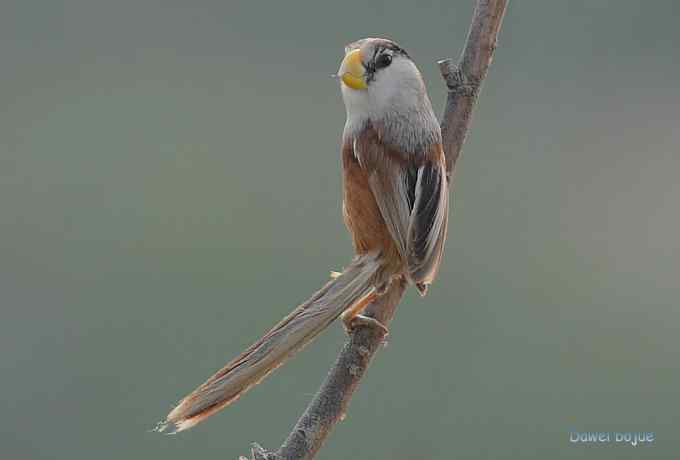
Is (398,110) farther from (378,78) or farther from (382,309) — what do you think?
(382,309)

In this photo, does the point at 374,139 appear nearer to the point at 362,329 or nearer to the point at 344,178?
the point at 344,178

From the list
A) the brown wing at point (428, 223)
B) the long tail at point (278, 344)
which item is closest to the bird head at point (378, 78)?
the brown wing at point (428, 223)

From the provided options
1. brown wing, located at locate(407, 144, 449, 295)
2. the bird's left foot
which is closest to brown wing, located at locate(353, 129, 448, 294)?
brown wing, located at locate(407, 144, 449, 295)

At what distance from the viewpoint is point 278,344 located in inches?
50.1

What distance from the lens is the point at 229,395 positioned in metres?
1.17

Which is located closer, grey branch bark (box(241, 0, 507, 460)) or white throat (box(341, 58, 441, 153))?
grey branch bark (box(241, 0, 507, 460))

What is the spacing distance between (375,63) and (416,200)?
251 millimetres

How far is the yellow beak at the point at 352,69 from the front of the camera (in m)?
1.47

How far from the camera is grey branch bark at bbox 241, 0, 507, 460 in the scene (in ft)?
4.31

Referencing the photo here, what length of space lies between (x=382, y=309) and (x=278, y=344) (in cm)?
32

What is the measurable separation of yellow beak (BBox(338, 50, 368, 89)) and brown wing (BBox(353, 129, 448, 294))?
0.11 m

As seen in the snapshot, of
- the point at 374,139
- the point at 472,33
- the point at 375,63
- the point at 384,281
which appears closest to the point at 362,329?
the point at 384,281

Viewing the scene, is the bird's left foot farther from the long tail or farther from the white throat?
the white throat

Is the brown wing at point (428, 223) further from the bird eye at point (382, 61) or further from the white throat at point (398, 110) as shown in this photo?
the bird eye at point (382, 61)
